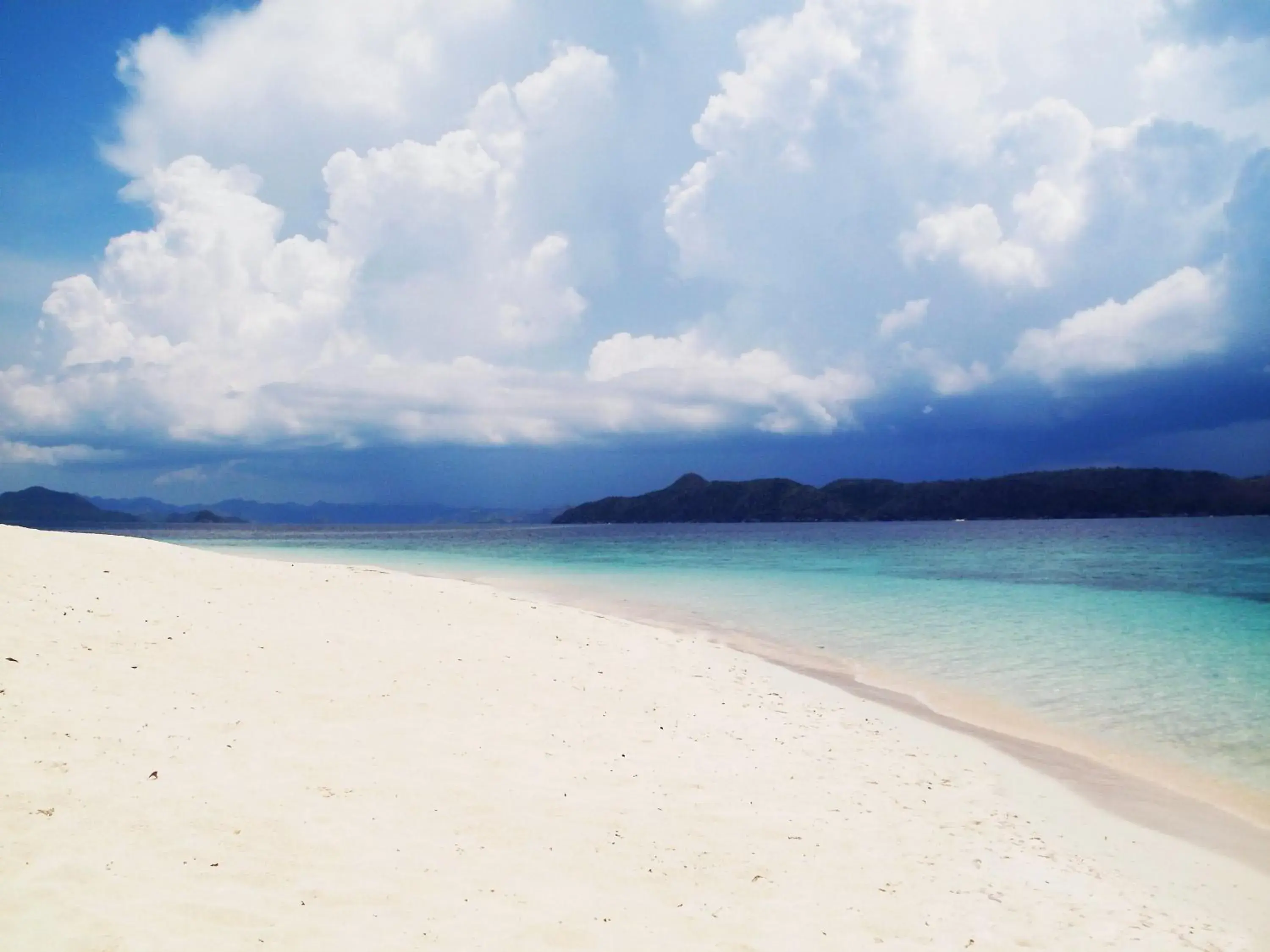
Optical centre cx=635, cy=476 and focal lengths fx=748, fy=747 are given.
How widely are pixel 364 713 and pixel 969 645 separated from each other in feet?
59.4

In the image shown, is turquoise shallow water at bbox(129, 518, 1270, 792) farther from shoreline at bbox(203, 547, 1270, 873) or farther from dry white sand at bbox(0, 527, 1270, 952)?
dry white sand at bbox(0, 527, 1270, 952)

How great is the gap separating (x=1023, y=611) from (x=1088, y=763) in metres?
20.5

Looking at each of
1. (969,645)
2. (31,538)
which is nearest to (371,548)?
(31,538)

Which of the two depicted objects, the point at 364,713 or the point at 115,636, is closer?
the point at 364,713

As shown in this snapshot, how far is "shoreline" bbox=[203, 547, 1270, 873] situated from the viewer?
30.0 feet

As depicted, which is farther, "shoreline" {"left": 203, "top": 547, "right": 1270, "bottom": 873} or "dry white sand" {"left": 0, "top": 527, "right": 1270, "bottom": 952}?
"shoreline" {"left": 203, "top": 547, "right": 1270, "bottom": 873}

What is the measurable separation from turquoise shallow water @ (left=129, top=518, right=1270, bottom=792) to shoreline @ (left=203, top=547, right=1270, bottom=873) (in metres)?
0.51

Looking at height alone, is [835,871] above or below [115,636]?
below

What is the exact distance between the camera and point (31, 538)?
18891 millimetres

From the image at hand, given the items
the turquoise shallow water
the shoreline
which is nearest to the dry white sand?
the shoreline

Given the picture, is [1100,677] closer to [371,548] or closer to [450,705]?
[450,705]

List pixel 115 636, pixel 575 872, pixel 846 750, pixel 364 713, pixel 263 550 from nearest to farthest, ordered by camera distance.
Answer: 1. pixel 575 872
2. pixel 364 713
3. pixel 846 750
4. pixel 115 636
5. pixel 263 550

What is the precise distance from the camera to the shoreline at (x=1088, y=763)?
30.0 feet

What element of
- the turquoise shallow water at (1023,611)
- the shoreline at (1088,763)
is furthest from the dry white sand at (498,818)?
the turquoise shallow water at (1023,611)
